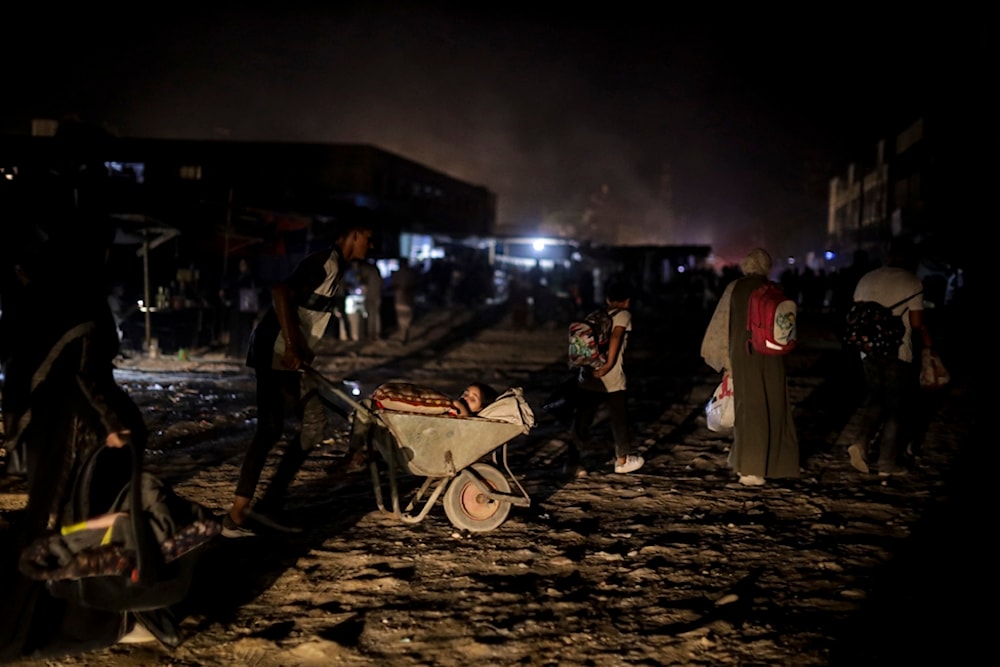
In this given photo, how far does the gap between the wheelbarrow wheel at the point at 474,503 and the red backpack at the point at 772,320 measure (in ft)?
7.34

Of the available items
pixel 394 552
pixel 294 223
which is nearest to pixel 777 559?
pixel 394 552

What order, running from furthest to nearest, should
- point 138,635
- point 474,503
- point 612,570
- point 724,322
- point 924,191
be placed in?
point 924,191 → point 724,322 → point 474,503 → point 612,570 → point 138,635

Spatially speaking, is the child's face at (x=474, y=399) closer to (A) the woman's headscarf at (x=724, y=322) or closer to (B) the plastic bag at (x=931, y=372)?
(A) the woman's headscarf at (x=724, y=322)

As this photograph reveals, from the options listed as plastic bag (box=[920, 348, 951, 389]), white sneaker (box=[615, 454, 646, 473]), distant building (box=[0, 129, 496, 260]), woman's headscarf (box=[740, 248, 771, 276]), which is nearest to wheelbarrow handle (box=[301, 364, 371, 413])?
white sneaker (box=[615, 454, 646, 473])

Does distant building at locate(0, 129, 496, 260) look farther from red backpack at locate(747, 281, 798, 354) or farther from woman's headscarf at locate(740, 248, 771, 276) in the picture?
red backpack at locate(747, 281, 798, 354)

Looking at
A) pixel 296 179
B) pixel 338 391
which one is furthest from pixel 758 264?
pixel 296 179

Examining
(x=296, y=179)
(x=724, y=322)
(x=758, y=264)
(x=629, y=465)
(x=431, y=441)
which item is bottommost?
(x=629, y=465)

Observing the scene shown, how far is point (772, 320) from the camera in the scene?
5.77 meters

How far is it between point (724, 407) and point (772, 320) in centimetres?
80

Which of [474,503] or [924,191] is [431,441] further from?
[924,191]

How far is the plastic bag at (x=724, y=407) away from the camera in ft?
20.1

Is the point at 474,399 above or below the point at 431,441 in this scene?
above

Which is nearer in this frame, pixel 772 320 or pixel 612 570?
pixel 612 570

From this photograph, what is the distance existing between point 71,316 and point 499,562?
2496 millimetres
